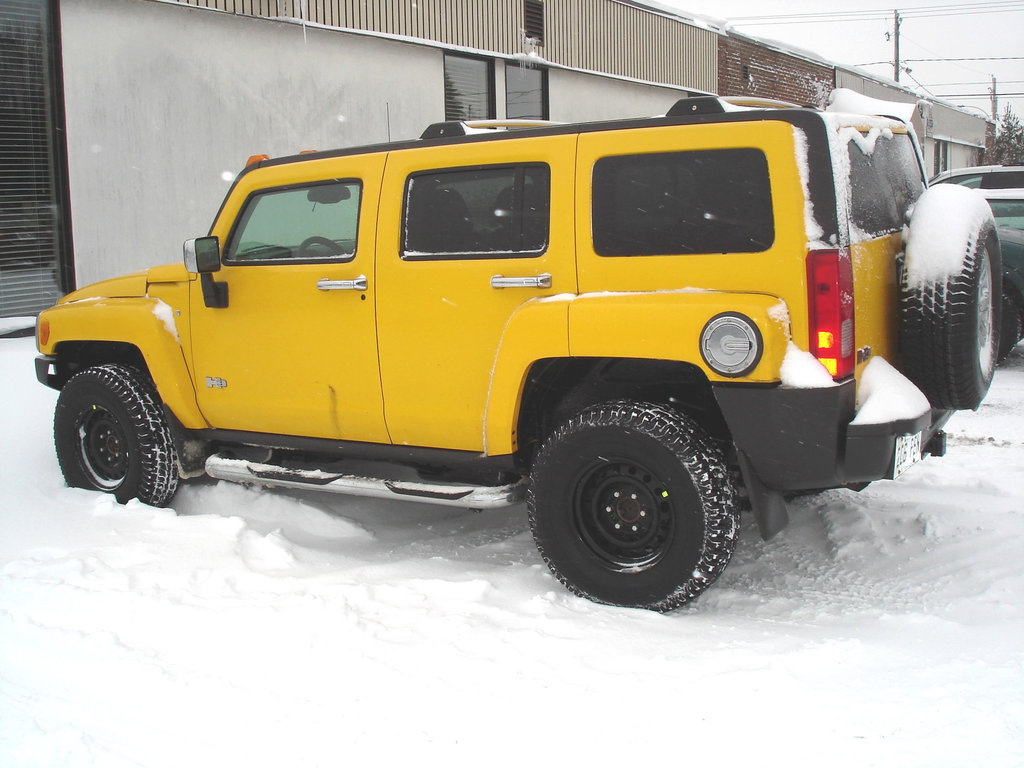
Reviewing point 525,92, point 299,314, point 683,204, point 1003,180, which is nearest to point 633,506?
point 683,204

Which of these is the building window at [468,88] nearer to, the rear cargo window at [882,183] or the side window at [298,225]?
the side window at [298,225]

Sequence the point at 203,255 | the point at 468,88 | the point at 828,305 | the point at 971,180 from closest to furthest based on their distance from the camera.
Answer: the point at 828,305
the point at 203,255
the point at 971,180
the point at 468,88

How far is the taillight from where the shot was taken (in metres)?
3.30

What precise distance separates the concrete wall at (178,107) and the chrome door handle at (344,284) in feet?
22.9

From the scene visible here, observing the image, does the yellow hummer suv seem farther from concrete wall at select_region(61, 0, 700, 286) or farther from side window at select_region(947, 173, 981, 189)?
side window at select_region(947, 173, 981, 189)

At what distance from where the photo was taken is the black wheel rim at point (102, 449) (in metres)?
5.14

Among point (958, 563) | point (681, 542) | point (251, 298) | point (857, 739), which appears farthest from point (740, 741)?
point (251, 298)

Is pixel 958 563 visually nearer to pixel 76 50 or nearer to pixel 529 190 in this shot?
pixel 529 190

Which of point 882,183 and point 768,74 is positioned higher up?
point 768,74

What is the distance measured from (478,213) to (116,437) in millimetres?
2505

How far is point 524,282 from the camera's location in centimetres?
383

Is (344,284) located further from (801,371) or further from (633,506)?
(801,371)

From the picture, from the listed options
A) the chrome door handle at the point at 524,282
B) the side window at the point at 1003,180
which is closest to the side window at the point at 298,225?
the chrome door handle at the point at 524,282

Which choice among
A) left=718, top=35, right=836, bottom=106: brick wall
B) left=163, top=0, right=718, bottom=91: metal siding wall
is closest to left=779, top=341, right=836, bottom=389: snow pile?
left=163, top=0, right=718, bottom=91: metal siding wall
